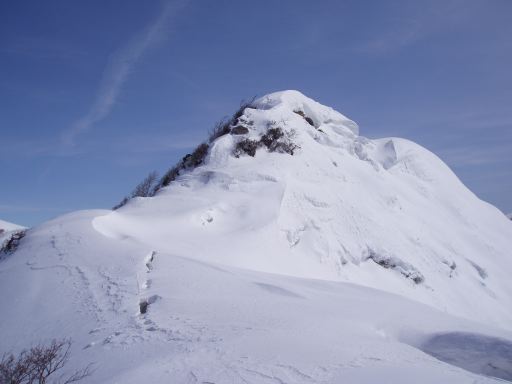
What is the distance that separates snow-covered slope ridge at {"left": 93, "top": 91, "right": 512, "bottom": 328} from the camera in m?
11.8

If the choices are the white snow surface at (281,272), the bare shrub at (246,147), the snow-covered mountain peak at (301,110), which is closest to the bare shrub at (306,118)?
the snow-covered mountain peak at (301,110)

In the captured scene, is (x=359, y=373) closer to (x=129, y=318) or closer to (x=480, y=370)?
(x=480, y=370)

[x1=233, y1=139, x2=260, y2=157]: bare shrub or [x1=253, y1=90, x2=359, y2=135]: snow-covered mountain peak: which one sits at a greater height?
[x1=253, y1=90, x2=359, y2=135]: snow-covered mountain peak

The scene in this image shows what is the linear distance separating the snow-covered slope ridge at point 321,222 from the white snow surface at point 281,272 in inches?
2.9

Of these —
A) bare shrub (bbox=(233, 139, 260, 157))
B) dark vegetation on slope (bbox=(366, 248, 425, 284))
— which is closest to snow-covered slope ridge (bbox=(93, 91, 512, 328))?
dark vegetation on slope (bbox=(366, 248, 425, 284))

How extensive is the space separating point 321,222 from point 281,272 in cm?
383

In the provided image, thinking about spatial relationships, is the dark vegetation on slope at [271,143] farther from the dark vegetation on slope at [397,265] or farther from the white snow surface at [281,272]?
the dark vegetation on slope at [397,265]

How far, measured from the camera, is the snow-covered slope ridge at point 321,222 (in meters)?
11.8

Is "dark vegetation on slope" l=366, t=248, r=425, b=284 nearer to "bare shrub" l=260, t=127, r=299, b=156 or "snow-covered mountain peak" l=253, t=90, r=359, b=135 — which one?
"bare shrub" l=260, t=127, r=299, b=156

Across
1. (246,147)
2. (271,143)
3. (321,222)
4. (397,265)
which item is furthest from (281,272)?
(271,143)

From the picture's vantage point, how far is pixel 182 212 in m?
→ 12.7

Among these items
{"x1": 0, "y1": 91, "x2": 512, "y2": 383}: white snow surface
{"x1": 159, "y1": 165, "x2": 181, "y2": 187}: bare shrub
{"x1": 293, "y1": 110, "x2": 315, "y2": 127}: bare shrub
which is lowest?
{"x1": 0, "y1": 91, "x2": 512, "y2": 383}: white snow surface

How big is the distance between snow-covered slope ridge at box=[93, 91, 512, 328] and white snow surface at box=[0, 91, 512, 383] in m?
0.07

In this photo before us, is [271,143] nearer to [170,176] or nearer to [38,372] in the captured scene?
[170,176]
